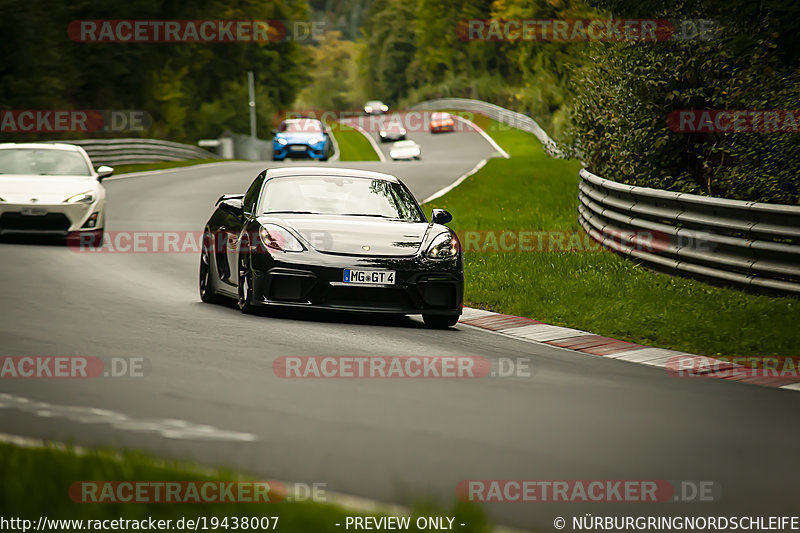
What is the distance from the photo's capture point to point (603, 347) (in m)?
10.8

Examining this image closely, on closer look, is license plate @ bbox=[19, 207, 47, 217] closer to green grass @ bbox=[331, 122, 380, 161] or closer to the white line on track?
the white line on track

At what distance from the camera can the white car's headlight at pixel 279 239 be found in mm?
11289

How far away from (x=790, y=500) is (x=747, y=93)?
468 inches

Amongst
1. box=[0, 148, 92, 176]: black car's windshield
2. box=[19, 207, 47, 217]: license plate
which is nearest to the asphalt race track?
box=[19, 207, 47, 217]: license plate

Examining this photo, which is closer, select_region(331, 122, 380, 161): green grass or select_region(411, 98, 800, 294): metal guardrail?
select_region(411, 98, 800, 294): metal guardrail

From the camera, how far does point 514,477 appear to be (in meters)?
5.78

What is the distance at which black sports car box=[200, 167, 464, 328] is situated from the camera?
11164 mm

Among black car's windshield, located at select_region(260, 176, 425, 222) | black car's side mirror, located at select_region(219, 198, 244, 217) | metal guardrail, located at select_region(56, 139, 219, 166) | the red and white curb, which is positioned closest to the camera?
the red and white curb

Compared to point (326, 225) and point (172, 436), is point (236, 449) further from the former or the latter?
point (326, 225)

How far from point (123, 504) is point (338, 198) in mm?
7780

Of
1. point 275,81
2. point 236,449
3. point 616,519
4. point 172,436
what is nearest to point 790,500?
point 616,519

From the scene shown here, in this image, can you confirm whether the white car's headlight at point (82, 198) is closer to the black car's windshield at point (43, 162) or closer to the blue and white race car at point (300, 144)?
the black car's windshield at point (43, 162)

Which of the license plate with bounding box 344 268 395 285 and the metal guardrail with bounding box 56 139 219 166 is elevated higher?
the metal guardrail with bounding box 56 139 219 166

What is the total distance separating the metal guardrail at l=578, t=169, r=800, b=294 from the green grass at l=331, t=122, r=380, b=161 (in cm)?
6017
